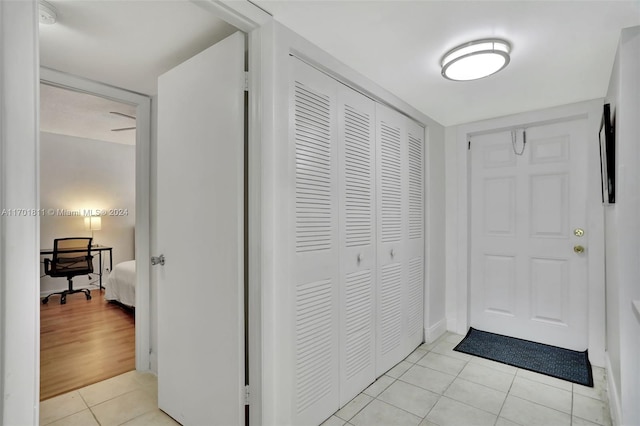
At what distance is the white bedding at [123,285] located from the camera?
13.2 feet

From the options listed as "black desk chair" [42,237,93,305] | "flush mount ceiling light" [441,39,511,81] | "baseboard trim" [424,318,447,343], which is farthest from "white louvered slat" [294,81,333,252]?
"black desk chair" [42,237,93,305]

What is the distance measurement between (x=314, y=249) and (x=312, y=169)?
0.45m

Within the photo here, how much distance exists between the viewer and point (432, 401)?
6.93 ft

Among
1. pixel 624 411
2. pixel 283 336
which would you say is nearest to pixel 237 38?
pixel 283 336

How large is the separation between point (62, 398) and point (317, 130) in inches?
96.7

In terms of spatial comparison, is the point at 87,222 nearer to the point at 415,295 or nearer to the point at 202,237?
the point at 202,237

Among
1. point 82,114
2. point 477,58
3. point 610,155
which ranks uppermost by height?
point 82,114

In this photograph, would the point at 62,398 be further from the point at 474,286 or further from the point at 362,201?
the point at 474,286

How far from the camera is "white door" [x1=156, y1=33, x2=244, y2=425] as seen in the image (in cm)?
161

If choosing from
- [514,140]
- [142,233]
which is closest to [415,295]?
[514,140]

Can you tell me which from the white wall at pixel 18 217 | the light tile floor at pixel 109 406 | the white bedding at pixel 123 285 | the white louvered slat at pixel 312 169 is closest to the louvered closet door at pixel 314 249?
the white louvered slat at pixel 312 169

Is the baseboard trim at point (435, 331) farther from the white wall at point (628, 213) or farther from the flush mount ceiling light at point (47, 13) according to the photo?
the flush mount ceiling light at point (47, 13)

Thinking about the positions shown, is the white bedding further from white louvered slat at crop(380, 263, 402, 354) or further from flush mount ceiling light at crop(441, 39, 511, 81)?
flush mount ceiling light at crop(441, 39, 511, 81)

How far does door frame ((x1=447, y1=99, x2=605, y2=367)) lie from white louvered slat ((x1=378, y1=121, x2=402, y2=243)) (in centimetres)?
100
